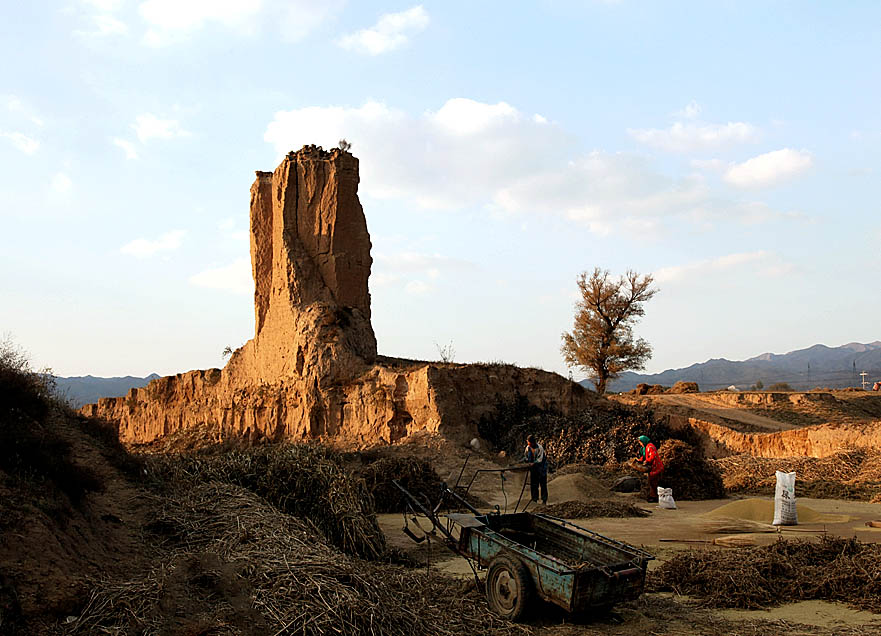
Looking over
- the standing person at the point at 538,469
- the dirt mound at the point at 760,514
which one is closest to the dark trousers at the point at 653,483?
the dirt mound at the point at 760,514

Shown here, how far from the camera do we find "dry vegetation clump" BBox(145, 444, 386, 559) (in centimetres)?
912

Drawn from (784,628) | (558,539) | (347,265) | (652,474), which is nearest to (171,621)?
(558,539)

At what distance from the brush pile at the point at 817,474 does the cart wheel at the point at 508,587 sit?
44.2ft

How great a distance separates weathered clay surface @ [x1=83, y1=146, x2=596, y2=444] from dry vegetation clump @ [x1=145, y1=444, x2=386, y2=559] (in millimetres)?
11220

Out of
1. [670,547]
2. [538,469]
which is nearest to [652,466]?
[538,469]

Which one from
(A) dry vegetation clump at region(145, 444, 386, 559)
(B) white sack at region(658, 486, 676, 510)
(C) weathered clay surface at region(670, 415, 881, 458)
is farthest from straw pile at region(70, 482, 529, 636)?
(C) weathered clay surface at region(670, 415, 881, 458)

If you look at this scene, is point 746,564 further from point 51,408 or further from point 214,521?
point 51,408

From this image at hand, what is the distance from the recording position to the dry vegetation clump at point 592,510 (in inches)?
522

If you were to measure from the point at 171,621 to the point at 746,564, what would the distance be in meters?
6.12

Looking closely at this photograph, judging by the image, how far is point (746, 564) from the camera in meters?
7.70

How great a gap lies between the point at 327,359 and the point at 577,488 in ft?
34.6

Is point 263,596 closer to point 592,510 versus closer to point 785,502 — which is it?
point 592,510

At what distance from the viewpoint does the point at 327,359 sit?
23.4 m

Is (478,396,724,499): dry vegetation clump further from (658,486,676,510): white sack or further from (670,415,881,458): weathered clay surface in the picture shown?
(658,486,676,510): white sack
